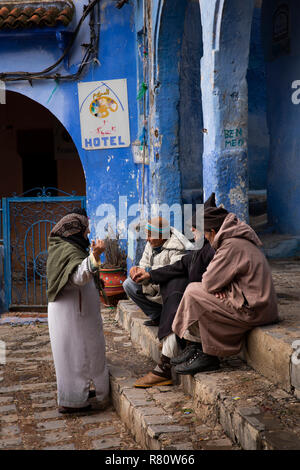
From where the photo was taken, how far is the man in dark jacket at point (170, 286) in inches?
178

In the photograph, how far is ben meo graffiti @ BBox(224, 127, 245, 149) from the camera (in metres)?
5.62

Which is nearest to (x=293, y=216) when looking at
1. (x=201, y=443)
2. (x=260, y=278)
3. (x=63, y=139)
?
(x=260, y=278)

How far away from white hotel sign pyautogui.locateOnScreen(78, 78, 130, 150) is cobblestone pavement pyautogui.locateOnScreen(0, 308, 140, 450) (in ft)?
11.9

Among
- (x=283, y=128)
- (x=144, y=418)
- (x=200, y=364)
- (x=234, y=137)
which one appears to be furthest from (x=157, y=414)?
(x=283, y=128)

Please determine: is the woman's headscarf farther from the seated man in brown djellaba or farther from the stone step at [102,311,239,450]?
the stone step at [102,311,239,450]

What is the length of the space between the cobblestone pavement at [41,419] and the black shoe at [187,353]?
0.62 metres

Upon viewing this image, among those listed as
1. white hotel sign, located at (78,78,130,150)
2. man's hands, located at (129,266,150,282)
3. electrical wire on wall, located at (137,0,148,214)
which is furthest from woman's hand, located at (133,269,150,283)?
white hotel sign, located at (78,78,130,150)

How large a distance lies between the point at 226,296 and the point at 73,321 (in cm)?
126

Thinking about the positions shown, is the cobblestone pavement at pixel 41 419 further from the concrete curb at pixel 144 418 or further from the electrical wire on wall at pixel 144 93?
the electrical wire on wall at pixel 144 93

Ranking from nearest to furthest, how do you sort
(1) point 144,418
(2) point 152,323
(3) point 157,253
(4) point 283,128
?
1. (1) point 144,418
2. (3) point 157,253
3. (2) point 152,323
4. (4) point 283,128

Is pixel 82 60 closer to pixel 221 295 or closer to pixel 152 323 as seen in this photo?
pixel 152 323

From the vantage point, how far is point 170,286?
4.79 m
